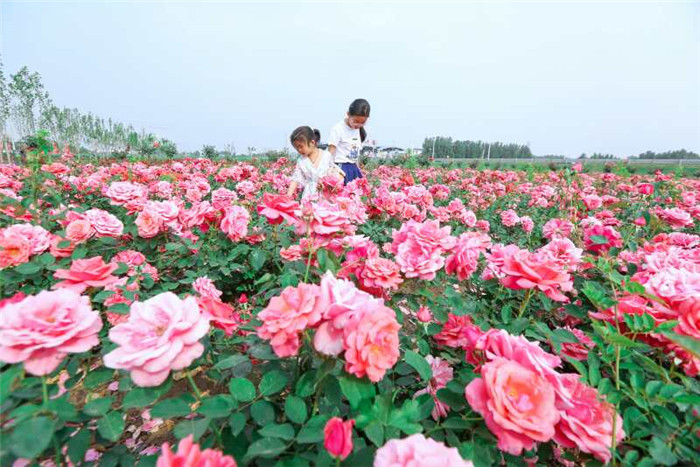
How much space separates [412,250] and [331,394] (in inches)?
18.4

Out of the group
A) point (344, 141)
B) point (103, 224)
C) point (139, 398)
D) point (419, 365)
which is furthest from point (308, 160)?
point (139, 398)

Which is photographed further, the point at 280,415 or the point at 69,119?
the point at 69,119

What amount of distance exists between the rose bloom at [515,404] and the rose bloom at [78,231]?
57.2 inches

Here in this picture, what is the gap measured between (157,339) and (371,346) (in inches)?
14.1

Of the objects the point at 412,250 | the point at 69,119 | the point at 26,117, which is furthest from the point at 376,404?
the point at 69,119

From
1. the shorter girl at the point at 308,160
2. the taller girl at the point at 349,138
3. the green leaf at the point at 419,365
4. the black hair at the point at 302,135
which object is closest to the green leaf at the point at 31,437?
the green leaf at the point at 419,365

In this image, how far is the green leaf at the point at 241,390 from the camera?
0.65 m

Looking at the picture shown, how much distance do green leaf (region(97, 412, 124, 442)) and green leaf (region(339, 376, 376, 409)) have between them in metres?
0.42

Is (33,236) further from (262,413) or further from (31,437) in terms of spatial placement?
(262,413)

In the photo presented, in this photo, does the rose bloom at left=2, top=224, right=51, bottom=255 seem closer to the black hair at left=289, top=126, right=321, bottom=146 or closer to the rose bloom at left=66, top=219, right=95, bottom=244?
the rose bloom at left=66, top=219, right=95, bottom=244

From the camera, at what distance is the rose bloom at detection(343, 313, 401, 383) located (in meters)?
0.54

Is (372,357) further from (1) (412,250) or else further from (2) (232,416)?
(1) (412,250)

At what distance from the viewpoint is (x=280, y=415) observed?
2.94 feet

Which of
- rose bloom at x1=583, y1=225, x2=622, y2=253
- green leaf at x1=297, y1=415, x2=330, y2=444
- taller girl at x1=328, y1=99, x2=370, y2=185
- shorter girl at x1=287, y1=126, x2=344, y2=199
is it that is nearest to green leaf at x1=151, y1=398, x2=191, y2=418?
green leaf at x1=297, y1=415, x2=330, y2=444
